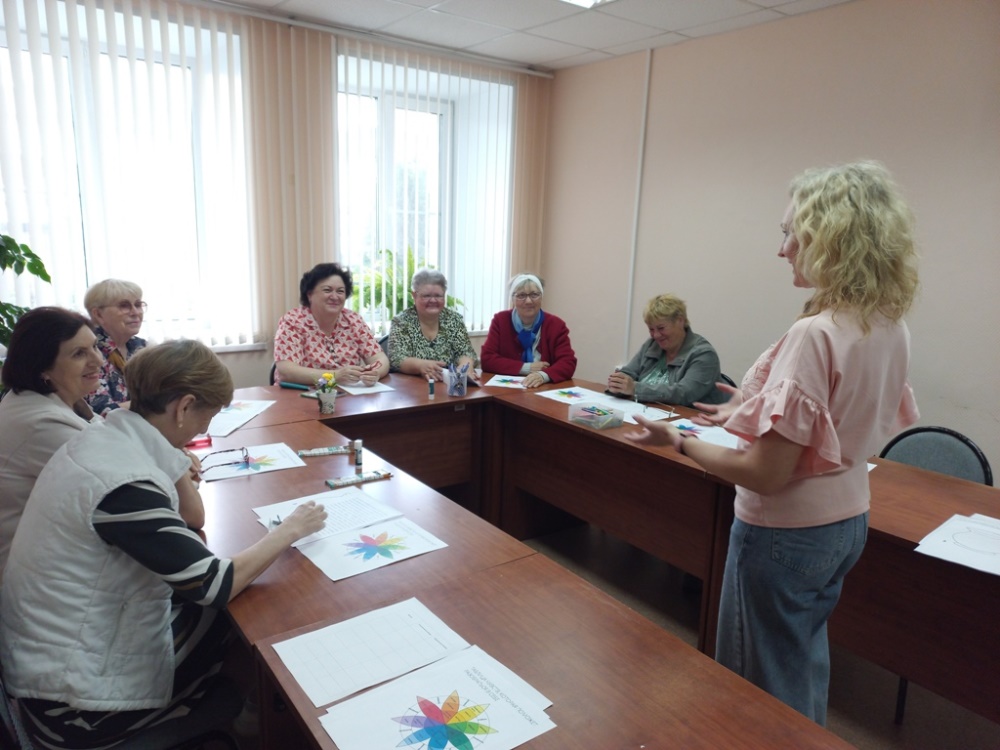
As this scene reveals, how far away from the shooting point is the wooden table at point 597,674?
96cm

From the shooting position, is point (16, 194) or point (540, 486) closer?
point (540, 486)

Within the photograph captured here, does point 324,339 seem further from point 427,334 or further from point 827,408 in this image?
point 827,408

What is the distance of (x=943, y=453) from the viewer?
228cm

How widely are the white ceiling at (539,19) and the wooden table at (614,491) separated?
2154 mm

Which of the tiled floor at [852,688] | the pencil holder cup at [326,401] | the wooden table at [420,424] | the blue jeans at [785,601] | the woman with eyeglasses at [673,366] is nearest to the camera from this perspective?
the blue jeans at [785,601]

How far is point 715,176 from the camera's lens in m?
4.14

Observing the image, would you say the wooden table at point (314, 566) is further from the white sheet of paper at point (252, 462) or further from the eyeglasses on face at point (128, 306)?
the eyeglasses on face at point (128, 306)

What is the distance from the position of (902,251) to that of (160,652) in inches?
63.2

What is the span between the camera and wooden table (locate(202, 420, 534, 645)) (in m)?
1.27

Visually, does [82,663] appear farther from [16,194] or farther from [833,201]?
[16,194]

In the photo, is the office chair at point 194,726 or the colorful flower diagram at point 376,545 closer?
the office chair at point 194,726

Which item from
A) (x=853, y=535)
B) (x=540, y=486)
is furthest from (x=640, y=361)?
(x=853, y=535)

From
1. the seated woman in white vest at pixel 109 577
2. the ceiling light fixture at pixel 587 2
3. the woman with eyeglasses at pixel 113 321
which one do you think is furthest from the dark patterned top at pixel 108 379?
the ceiling light fixture at pixel 587 2

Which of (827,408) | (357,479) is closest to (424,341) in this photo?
(357,479)
